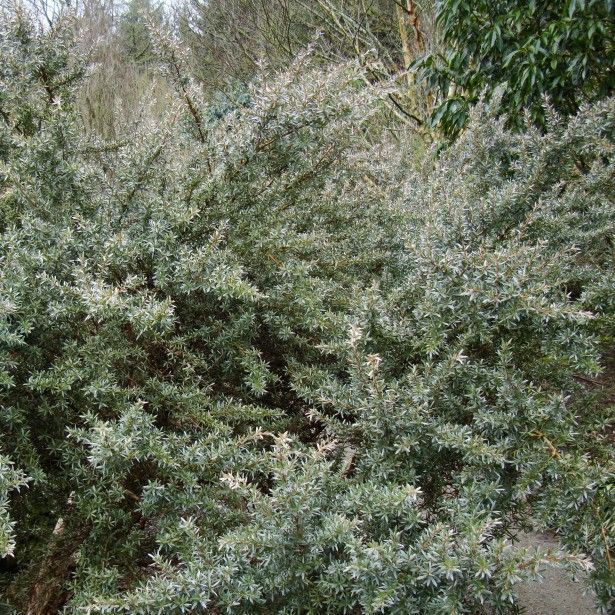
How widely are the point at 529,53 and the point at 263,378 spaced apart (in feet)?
9.49

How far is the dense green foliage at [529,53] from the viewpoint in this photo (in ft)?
11.7

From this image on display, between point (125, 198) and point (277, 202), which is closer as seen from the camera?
point (125, 198)

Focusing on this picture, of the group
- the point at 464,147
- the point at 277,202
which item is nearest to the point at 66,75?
the point at 277,202

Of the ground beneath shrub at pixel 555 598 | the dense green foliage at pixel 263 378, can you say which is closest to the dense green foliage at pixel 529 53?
the dense green foliage at pixel 263 378

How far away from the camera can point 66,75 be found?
2254mm

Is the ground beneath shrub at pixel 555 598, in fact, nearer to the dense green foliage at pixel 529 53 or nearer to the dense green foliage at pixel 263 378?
the dense green foliage at pixel 263 378

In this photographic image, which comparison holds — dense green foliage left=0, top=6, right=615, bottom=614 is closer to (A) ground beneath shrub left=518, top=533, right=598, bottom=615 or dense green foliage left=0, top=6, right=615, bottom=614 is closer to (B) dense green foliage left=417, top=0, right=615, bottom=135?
(A) ground beneath shrub left=518, top=533, right=598, bottom=615

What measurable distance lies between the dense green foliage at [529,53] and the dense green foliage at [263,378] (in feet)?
5.20

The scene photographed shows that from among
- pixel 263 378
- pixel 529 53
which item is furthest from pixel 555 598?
pixel 529 53

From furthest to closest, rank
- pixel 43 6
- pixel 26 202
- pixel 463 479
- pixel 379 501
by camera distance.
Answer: pixel 43 6 → pixel 26 202 → pixel 463 479 → pixel 379 501

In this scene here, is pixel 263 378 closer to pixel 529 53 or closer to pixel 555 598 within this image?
pixel 555 598

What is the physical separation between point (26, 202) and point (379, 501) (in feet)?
4.54

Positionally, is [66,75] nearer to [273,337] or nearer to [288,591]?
[273,337]

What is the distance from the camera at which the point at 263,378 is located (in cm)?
183
